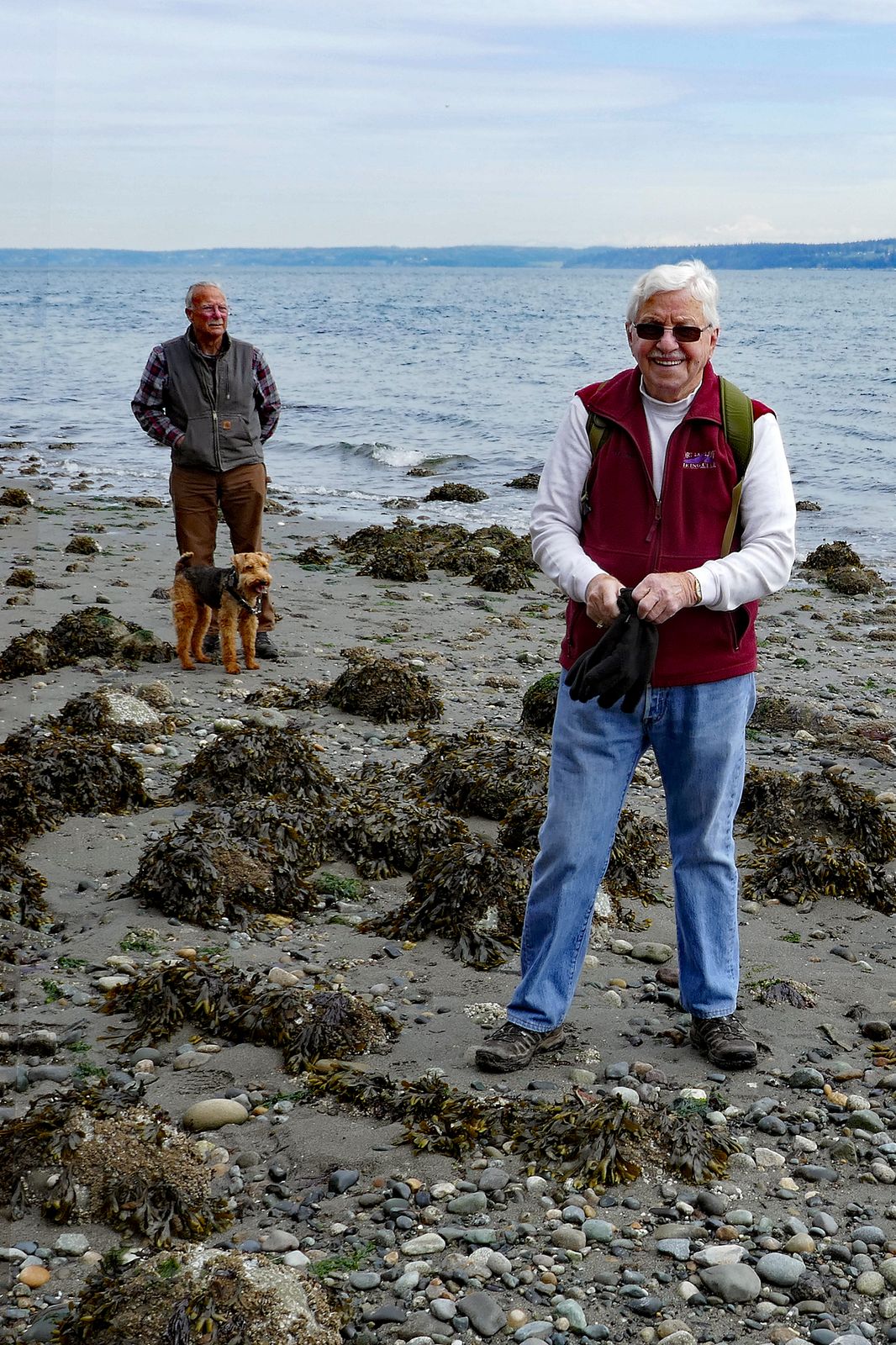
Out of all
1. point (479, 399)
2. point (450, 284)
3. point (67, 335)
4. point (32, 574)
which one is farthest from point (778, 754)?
point (450, 284)

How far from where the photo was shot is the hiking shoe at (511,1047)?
379 centimetres

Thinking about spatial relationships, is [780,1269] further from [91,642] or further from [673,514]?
[91,642]

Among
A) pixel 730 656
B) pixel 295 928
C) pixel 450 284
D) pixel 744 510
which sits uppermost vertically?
pixel 450 284

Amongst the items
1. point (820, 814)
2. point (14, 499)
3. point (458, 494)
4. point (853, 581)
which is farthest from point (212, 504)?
point (458, 494)

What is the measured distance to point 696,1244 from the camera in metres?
3.05

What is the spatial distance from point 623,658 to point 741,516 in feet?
1.85

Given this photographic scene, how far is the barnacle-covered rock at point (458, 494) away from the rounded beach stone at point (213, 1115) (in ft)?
50.6

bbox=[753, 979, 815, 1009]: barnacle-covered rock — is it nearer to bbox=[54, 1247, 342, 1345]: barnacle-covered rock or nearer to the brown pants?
bbox=[54, 1247, 342, 1345]: barnacle-covered rock

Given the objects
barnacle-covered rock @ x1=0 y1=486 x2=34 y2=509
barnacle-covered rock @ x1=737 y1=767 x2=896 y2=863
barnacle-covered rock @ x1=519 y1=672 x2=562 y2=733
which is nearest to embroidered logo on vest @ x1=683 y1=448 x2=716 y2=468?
barnacle-covered rock @ x1=737 y1=767 x2=896 y2=863

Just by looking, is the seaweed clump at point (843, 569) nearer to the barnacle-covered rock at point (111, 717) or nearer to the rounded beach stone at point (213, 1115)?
the barnacle-covered rock at point (111, 717)

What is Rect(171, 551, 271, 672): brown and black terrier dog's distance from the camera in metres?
8.29

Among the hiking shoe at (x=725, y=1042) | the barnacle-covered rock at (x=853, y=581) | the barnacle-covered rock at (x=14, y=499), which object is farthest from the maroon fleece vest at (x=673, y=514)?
the barnacle-covered rock at (x=14, y=499)

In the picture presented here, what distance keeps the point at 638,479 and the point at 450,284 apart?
138 metres

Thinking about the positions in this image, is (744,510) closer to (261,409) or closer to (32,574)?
(261,409)
